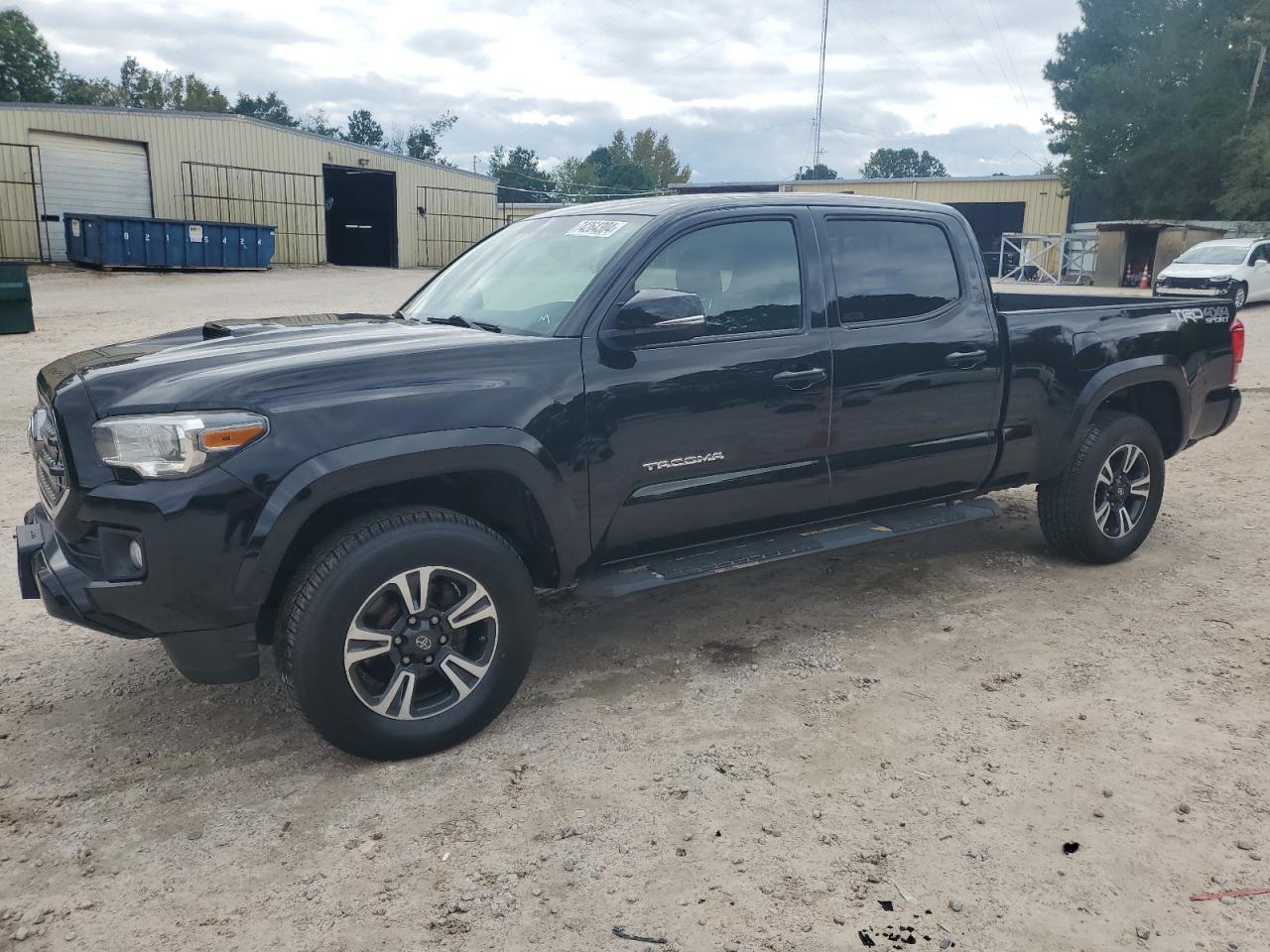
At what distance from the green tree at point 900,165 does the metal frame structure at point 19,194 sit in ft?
371

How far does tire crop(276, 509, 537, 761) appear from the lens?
9.93 ft

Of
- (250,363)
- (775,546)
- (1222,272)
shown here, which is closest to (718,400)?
(775,546)

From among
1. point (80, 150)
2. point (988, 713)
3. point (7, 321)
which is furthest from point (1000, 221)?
point (988, 713)

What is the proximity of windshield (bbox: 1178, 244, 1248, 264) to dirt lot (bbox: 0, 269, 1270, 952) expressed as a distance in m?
20.6

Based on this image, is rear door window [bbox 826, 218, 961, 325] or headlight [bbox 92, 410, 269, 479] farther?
rear door window [bbox 826, 218, 961, 325]

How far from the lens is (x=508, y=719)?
3586 millimetres

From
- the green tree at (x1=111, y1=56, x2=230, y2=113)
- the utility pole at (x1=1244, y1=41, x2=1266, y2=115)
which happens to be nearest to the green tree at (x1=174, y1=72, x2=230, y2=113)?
the green tree at (x1=111, y1=56, x2=230, y2=113)

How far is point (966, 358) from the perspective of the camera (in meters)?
4.47

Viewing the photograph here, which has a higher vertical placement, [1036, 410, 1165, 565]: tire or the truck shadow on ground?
[1036, 410, 1165, 565]: tire

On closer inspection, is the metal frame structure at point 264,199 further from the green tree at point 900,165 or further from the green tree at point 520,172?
the green tree at point 900,165

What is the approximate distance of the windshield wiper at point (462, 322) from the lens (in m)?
3.80

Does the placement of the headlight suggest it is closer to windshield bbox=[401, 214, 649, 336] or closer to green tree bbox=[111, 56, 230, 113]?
windshield bbox=[401, 214, 649, 336]

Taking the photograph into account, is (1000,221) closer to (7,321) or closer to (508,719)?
(7,321)

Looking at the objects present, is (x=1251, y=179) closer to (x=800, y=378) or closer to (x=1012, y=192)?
(x=1012, y=192)
